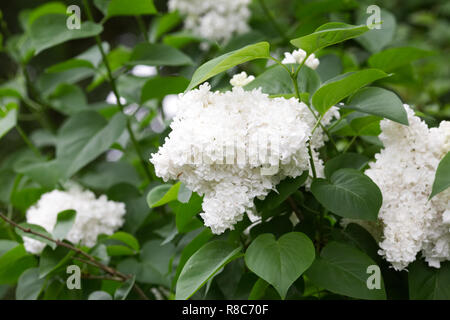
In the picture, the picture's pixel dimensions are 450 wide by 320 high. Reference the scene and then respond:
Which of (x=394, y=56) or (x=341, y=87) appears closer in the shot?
(x=341, y=87)

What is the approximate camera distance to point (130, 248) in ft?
3.69

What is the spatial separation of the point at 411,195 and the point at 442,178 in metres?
0.10

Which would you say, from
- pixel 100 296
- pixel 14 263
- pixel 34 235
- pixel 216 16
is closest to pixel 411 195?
pixel 100 296

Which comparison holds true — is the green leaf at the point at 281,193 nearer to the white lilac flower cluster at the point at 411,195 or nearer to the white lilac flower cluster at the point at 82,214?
the white lilac flower cluster at the point at 411,195

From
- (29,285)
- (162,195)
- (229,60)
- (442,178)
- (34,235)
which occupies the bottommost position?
(29,285)

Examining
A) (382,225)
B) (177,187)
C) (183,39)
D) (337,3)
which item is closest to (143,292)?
(177,187)

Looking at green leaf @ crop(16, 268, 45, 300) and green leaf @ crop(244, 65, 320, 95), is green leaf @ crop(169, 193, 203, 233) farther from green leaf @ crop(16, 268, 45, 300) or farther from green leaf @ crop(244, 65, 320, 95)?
green leaf @ crop(16, 268, 45, 300)

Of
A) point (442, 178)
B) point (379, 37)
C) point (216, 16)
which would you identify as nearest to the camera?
point (442, 178)

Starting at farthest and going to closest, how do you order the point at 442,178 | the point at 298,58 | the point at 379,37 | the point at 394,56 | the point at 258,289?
the point at 379,37 < the point at 394,56 < the point at 298,58 < the point at 258,289 < the point at 442,178

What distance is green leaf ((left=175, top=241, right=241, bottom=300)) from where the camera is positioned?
0.69 metres

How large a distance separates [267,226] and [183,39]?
0.83m

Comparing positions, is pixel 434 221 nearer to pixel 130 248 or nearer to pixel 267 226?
pixel 267 226

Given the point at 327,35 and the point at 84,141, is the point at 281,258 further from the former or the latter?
the point at 84,141

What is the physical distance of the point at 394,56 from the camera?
114 cm
